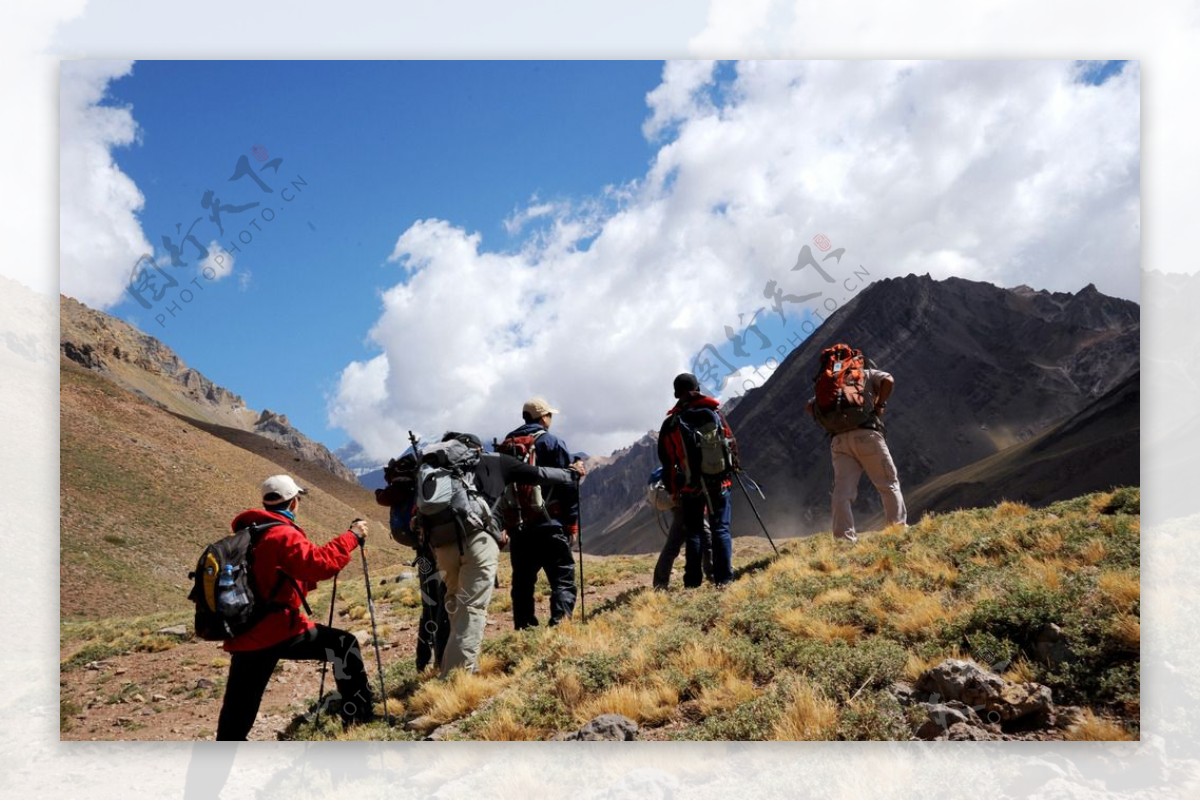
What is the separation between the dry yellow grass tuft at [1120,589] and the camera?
635 cm

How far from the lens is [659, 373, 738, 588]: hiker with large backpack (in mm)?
9305

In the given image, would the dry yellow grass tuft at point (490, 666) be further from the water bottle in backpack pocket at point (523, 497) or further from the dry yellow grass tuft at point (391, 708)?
the water bottle in backpack pocket at point (523, 497)

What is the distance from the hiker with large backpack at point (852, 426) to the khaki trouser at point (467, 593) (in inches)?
186

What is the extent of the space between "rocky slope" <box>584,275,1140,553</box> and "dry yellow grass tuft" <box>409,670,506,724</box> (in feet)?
425

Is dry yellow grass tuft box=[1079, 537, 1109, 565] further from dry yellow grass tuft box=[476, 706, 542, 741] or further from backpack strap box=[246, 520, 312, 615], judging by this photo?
backpack strap box=[246, 520, 312, 615]

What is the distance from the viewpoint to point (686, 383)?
377 inches

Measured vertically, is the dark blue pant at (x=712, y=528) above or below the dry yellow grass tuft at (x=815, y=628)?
above

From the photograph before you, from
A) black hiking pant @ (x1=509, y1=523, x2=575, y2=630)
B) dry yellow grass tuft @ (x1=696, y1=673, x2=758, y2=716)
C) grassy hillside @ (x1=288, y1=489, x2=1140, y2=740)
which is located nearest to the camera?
grassy hillside @ (x1=288, y1=489, x2=1140, y2=740)

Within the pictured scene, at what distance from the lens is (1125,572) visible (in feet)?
22.3

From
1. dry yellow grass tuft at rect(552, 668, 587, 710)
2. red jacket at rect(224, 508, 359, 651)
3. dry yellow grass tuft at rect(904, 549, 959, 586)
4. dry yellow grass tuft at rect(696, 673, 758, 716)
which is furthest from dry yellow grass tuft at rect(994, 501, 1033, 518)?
red jacket at rect(224, 508, 359, 651)

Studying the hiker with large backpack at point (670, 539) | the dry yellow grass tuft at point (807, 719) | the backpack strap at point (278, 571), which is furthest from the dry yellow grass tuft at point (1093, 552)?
the backpack strap at point (278, 571)

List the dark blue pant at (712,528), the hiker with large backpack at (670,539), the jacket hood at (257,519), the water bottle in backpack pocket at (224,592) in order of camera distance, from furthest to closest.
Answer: the hiker with large backpack at (670,539) → the dark blue pant at (712,528) → the jacket hood at (257,519) → the water bottle in backpack pocket at (224,592)

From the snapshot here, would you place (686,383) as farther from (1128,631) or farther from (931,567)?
(1128,631)

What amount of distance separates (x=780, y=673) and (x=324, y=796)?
12.6 ft
